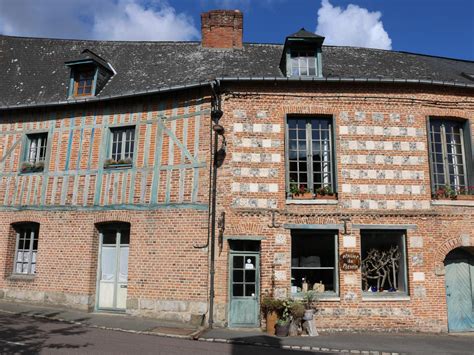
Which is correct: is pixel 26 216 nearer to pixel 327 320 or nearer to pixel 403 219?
pixel 327 320

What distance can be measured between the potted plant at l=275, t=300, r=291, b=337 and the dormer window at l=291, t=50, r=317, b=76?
5.85 metres

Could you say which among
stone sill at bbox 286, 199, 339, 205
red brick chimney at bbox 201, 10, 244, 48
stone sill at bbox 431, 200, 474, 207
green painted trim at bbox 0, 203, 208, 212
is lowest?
green painted trim at bbox 0, 203, 208, 212

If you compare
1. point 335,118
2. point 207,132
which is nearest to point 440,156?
point 335,118

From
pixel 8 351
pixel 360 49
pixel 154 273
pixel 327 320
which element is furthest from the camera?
pixel 360 49

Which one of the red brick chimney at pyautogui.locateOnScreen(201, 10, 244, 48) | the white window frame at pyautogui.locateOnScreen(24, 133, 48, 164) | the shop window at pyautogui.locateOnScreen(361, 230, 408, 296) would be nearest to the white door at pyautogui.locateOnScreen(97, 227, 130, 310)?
the white window frame at pyautogui.locateOnScreen(24, 133, 48, 164)

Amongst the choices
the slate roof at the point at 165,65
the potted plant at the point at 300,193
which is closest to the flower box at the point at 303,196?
the potted plant at the point at 300,193

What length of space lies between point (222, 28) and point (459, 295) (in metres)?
10.1

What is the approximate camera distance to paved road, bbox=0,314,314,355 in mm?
6734

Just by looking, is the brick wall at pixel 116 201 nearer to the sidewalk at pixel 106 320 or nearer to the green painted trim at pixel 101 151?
the green painted trim at pixel 101 151

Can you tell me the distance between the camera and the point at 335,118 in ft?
33.1

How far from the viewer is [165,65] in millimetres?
12391

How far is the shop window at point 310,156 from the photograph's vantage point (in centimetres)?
991

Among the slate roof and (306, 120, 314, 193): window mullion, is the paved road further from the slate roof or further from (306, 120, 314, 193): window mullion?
the slate roof

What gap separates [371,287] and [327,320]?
1.40 meters
